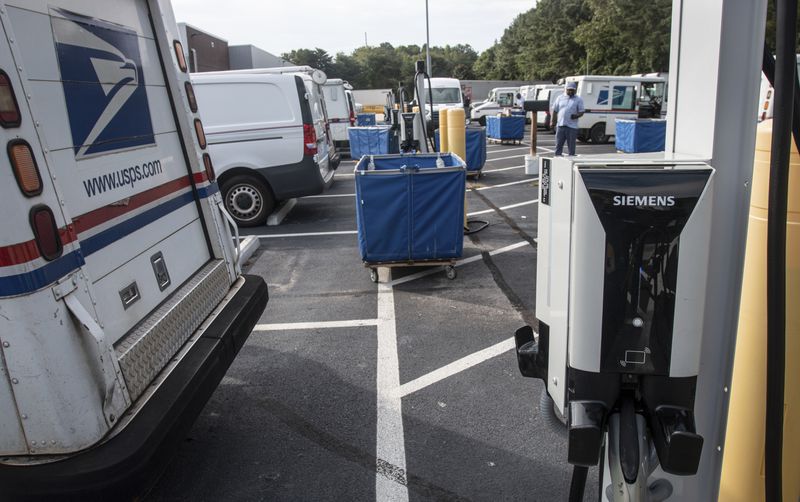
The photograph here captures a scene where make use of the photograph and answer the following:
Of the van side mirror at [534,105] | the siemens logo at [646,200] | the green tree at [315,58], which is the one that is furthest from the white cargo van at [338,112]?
the green tree at [315,58]

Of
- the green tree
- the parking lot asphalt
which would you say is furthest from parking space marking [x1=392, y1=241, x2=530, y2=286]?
the green tree

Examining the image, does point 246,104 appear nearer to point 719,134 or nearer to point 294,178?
point 294,178

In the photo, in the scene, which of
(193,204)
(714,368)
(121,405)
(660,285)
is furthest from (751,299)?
(193,204)

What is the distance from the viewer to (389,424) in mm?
3369

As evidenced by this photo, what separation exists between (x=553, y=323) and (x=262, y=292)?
2664 millimetres

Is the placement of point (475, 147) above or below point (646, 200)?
below

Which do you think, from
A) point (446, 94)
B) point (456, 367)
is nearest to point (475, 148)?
point (456, 367)

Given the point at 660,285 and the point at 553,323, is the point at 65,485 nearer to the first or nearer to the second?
the point at 553,323

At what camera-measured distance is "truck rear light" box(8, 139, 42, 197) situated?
1.94m

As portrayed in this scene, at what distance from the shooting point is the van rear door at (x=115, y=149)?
2352 mm

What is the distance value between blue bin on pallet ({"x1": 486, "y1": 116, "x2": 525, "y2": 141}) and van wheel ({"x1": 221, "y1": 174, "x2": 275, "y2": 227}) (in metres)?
12.4

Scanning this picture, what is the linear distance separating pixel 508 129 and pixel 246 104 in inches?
503

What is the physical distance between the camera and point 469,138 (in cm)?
1197

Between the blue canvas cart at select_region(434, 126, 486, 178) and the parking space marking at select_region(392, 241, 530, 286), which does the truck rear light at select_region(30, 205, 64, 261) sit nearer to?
the parking space marking at select_region(392, 241, 530, 286)
